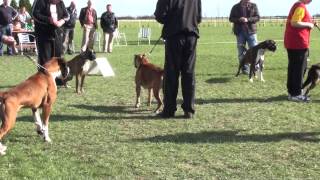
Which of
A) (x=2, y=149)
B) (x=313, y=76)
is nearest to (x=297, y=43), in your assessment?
(x=313, y=76)

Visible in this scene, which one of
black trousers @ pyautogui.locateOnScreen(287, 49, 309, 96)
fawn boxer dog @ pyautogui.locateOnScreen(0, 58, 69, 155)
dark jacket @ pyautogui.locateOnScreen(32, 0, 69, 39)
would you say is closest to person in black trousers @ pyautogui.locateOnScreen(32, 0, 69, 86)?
dark jacket @ pyautogui.locateOnScreen(32, 0, 69, 39)

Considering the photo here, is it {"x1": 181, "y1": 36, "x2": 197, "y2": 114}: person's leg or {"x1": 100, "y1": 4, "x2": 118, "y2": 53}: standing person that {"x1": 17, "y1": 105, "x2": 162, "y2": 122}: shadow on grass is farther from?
{"x1": 100, "y1": 4, "x2": 118, "y2": 53}: standing person

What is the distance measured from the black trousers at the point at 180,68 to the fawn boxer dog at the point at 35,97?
1.92m

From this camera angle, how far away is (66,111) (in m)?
8.90

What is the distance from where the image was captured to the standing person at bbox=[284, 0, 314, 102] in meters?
9.38

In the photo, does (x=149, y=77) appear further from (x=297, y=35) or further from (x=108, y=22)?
(x=108, y=22)

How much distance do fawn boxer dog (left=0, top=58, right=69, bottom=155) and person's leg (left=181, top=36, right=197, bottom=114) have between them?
207 cm

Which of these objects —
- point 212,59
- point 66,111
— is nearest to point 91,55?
point 66,111

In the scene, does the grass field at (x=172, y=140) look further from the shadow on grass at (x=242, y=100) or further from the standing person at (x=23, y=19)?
the standing person at (x=23, y=19)

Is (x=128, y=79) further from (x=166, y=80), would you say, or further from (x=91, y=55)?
(x=166, y=80)

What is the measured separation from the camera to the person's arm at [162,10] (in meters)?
8.05

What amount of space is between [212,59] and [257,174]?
42.7ft

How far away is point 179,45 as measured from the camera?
8148 mm

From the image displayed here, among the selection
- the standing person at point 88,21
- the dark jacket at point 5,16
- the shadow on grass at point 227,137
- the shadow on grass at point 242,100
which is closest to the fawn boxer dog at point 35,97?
the shadow on grass at point 227,137
